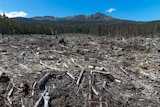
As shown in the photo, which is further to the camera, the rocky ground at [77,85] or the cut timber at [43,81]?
the cut timber at [43,81]

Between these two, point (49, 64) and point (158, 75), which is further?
point (49, 64)

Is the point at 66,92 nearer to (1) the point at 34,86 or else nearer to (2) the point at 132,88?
(1) the point at 34,86

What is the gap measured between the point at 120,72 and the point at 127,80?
1024 mm

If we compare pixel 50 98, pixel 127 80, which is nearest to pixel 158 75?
pixel 127 80

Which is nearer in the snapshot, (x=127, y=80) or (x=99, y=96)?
(x=99, y=96)

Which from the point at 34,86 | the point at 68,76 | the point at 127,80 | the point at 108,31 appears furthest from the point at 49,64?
the point at 108,31

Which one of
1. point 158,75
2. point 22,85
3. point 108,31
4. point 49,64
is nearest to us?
point 22,85

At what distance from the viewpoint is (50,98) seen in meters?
6.91

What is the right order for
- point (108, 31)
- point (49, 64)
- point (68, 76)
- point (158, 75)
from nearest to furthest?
point (68, 76), point (158, 75), point (49, 64), point (108, 31)

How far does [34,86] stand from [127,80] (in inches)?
144

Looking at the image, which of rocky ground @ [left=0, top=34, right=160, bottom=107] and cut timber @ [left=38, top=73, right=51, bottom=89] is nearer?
rocky ground @ [left=0, top=34, right=160, bottom=107]

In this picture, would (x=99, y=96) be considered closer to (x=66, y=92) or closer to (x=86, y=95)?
(x=86, y=95)

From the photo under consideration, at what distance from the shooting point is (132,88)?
7988 millimetres

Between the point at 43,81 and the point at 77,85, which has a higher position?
the point at 43,81
